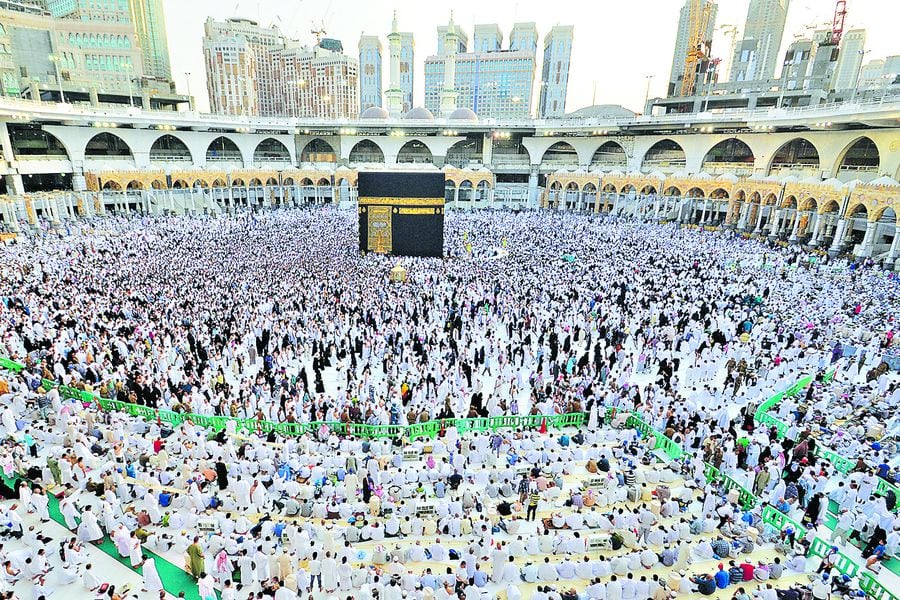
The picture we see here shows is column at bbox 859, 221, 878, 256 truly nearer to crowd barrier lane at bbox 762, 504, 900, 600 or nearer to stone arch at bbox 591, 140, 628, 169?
crowd barrier lane at bbox 762, 504, 900, 600

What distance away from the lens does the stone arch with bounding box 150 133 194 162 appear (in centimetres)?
3641

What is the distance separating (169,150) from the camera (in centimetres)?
3738

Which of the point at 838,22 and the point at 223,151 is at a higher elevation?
the point at 838,22

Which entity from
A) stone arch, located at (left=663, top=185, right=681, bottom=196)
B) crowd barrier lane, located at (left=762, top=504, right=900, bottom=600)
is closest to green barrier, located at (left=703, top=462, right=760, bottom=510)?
crowd barrier lane, located at (left=762, top=504, right=900, bottom=600)

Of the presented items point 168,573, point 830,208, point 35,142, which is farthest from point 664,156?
point 35,142

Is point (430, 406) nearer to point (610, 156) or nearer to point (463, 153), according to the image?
point (610, 156)

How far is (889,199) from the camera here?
18859 mm

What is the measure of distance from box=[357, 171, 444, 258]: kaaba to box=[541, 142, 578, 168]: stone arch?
81.2 feet

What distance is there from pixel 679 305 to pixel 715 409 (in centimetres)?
539

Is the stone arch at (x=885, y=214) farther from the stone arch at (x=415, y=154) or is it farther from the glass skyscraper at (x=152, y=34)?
the glass skyscraper at (x=152, y=34)

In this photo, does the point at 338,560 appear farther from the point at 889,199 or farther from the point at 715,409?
the point at 889,199

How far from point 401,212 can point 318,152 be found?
2730 cm

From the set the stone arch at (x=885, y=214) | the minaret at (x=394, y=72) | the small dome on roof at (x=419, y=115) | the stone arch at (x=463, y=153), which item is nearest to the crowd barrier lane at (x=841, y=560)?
the stone arch at (x=885, y=214)

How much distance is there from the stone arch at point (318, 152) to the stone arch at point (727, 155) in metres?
30.1
